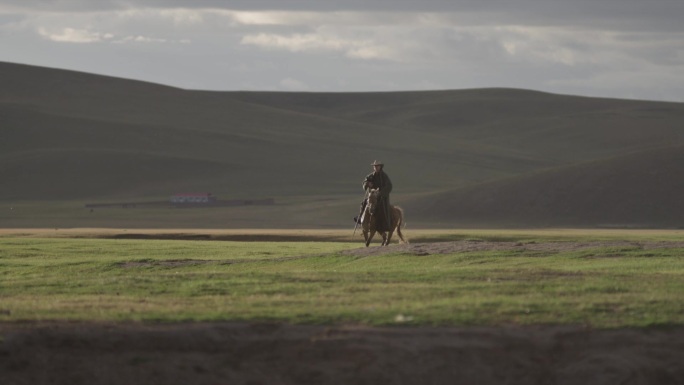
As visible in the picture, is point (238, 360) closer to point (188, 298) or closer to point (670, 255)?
point (188, 298)

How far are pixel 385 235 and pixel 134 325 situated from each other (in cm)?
1816

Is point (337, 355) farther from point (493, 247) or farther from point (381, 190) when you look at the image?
point (381, 190)

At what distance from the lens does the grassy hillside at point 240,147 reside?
12012 centimetres

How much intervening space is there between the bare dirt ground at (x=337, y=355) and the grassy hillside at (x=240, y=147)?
223 ft

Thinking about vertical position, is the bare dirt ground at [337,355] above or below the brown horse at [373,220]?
below

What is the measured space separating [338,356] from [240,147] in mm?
129577

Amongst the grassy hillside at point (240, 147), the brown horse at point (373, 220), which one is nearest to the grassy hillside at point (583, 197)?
the grassy hillside at point (240, 147)

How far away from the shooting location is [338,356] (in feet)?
50.0

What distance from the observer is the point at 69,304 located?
60.0 ft

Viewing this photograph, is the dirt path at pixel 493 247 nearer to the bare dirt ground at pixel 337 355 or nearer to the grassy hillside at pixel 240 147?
the bare dirt ground at pixel 337 355

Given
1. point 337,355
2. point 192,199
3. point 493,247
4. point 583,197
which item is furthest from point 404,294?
point 192,199

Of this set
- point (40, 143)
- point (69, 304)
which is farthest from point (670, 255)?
point (40, 143)

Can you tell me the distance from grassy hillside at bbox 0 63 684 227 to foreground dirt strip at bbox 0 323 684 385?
6792cm

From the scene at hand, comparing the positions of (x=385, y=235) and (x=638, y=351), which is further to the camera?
(x=385, y=235)
